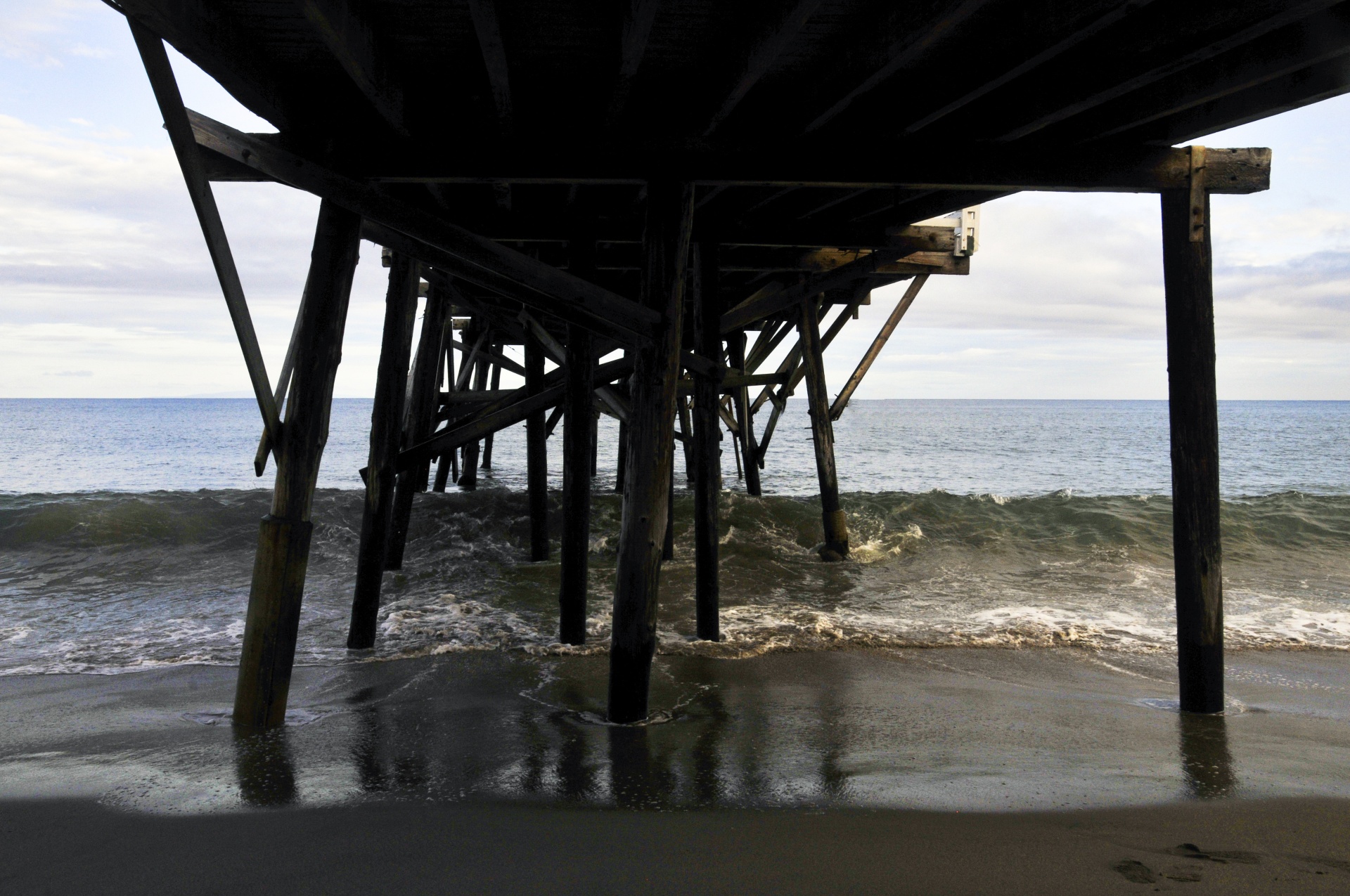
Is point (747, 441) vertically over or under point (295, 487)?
over

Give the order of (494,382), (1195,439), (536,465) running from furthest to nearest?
1. (494,382)
2. (536,465)
3. (1195,439)

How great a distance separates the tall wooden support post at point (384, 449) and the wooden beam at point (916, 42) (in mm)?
2853

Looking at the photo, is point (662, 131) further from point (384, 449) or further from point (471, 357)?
point (471, 357)

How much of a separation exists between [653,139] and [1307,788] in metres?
3.27

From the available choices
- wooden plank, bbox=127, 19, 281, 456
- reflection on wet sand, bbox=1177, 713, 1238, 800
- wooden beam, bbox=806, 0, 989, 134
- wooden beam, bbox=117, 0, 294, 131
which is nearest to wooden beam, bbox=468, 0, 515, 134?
wooden beam, bbox=117, 0, 294, 131

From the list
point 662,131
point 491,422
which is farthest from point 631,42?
point 491,422

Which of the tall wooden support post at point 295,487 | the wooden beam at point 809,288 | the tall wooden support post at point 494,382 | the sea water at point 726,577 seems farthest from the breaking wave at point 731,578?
the tall wooden support post at point 494,382

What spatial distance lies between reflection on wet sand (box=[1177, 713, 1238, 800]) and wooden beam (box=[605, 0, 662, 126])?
2.96 metres

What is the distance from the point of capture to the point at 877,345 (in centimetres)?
952

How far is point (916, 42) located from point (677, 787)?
8.05 feet

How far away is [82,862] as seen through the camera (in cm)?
215

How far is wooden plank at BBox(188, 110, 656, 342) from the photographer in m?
3.00

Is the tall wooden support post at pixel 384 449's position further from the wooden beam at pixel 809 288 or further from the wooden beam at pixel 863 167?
the wooden beam at pixel 809 288

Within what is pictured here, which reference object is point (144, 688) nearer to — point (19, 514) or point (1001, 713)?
point (1001, 713)
